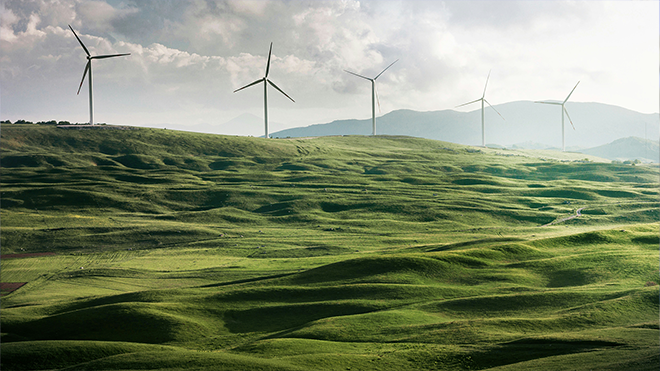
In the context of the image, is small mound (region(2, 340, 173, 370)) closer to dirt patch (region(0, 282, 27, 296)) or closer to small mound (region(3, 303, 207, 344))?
small mound (region(3, 303, 207, 344))

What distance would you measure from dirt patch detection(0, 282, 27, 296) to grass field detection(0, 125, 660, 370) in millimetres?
567

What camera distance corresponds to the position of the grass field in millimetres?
42031

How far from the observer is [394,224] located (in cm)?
13625

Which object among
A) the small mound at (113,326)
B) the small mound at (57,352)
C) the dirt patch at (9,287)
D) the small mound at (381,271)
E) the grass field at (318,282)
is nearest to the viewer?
the grass field at (318,282)

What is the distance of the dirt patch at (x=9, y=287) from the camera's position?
7582 cm

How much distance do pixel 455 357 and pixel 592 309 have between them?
18639 millimetres

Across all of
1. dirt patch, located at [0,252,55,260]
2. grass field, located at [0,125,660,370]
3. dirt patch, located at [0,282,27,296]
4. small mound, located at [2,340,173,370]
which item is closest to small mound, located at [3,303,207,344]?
grass field, located at [0,125,660,370]

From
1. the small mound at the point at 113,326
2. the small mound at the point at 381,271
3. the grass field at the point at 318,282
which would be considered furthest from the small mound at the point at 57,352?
the small mound at the point at 381,271

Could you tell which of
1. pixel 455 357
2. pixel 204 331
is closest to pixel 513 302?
pixel 455 357

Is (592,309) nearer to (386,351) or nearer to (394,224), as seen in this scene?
(386,351)

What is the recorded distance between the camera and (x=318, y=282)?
7025cm

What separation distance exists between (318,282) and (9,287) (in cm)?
4868

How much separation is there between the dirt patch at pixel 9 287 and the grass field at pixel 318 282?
567mm

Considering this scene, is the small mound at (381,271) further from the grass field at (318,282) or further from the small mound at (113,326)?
the small mound at (113,326)
